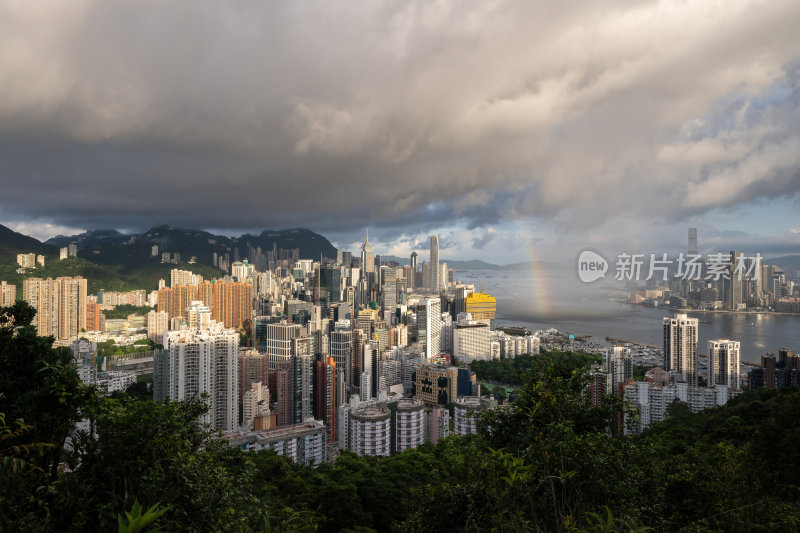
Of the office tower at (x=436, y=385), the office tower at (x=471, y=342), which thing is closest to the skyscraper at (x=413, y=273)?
the office tower at (x=471, y=342)

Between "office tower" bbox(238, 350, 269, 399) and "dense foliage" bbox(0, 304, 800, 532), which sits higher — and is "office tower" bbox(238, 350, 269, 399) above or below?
below

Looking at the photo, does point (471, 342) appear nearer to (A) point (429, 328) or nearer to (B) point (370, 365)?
(A) point (429, 328)

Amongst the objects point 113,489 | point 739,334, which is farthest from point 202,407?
point 739,334

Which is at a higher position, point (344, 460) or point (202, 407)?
point (202, 407)

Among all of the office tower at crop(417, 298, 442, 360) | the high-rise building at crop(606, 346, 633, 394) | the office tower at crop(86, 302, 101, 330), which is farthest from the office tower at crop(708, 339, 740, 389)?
the office tower at crop(86, 302, 101, 330)

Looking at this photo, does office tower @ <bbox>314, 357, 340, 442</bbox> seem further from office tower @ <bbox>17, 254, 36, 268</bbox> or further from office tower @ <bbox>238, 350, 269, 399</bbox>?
office tower @ <bbox>17, 254, 36, 268</bbox>

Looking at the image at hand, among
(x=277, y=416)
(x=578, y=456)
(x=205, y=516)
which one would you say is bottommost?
(x=277, y=416)

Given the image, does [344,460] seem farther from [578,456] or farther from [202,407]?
[578,456]

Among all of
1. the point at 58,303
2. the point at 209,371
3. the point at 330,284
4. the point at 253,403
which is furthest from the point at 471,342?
the point at 58,303
